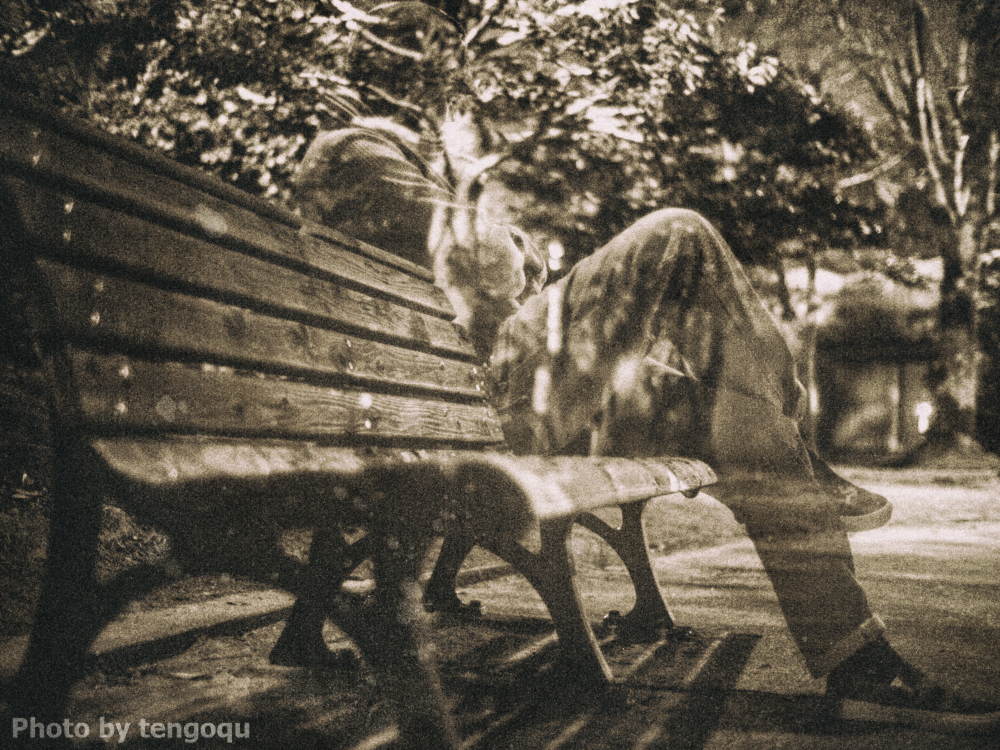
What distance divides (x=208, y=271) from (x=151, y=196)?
108 mm

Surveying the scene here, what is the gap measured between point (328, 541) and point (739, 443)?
87 centimetres

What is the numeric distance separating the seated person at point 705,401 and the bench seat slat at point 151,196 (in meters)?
0.60

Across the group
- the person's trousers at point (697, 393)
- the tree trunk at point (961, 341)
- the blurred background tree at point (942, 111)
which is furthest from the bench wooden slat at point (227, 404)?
the tree trunk at point (961, 341)

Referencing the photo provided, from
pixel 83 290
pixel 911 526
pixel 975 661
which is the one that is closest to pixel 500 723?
pixel 83 290

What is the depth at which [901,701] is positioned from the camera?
1.33 metres

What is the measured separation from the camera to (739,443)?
159cm

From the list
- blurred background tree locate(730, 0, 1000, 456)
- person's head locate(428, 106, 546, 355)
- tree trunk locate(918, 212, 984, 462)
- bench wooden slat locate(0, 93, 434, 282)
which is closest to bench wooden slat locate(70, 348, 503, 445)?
bench wooden slat locate(0, 93, 434, 282)

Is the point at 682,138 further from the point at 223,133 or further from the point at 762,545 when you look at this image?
the point at 762,545

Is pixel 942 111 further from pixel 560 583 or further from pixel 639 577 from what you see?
pixel 560 583

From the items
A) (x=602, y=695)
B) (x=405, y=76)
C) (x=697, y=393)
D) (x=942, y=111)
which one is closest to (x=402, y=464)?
(x=602, y=695)

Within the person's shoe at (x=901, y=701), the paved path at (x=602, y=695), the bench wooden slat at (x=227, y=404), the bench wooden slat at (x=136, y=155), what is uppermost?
the bench wooden slat at (x=136, y=155)

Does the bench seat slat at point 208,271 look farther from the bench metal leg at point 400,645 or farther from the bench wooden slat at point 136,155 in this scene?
the bench metal leg at point 400,645

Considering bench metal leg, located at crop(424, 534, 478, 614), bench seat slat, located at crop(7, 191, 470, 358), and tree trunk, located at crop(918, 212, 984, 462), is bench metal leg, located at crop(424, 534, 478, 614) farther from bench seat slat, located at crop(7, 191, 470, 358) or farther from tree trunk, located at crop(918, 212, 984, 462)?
tree trunk, located at crop(918, 212, 984, 462)

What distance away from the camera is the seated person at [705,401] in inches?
53.4
